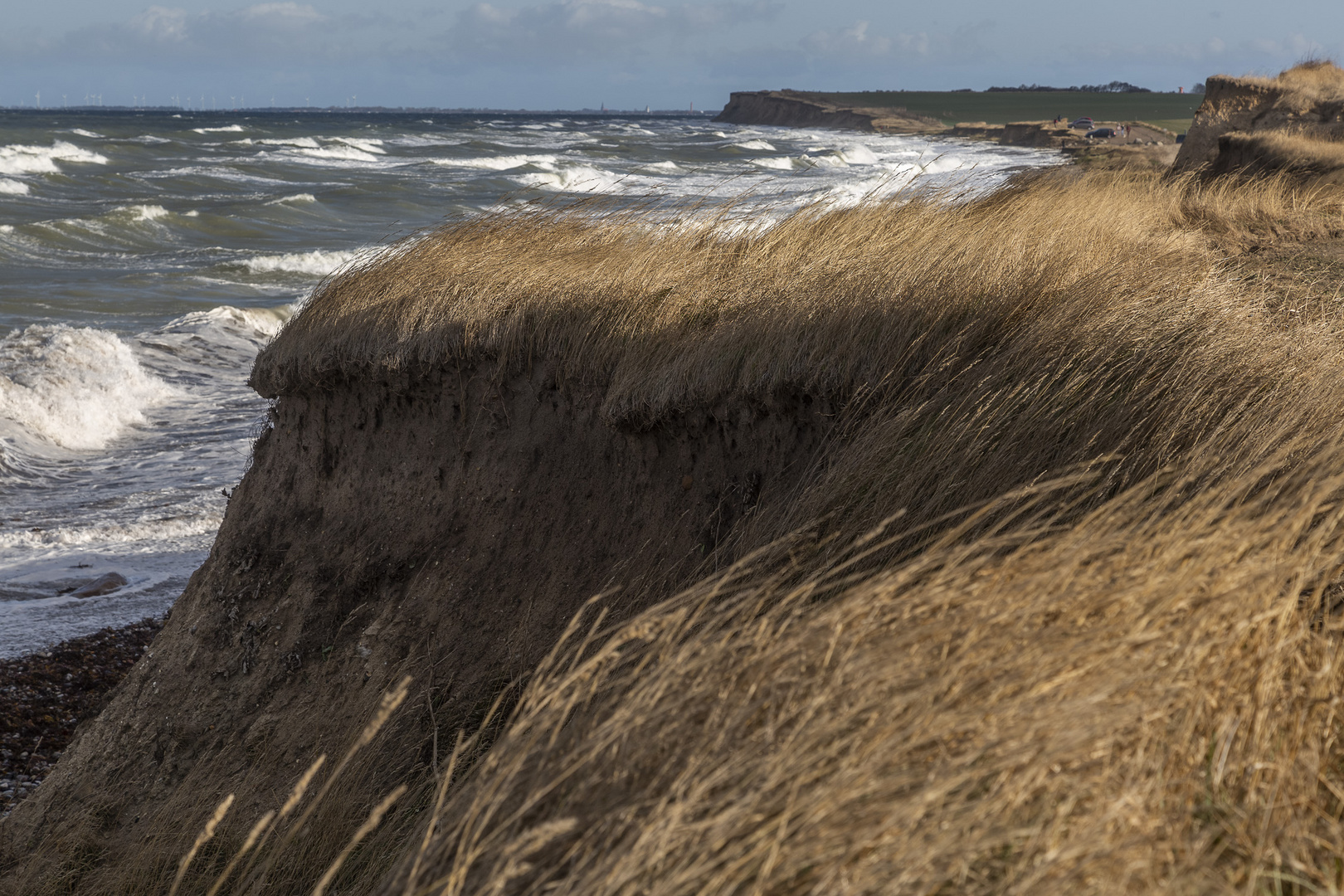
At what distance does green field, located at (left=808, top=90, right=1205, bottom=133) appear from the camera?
96.0m

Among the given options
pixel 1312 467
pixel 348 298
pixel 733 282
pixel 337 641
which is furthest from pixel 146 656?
pixel 1312 467

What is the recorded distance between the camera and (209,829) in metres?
1.96

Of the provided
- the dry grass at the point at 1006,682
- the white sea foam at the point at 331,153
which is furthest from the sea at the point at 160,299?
the dry grass at the point at 1006,682

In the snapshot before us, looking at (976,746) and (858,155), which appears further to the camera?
(858,155)

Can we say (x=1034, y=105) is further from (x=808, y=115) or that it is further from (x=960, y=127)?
(x=960, y=127)

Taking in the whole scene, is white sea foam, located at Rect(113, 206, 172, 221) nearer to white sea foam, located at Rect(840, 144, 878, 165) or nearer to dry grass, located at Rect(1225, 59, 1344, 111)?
dry grass, located at Rect(1225, 59, 1344, 111)

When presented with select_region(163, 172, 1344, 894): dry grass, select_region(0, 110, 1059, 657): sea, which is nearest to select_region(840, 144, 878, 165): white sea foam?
select_region(0, 110, 1059, 657): sea

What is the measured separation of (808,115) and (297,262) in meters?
109

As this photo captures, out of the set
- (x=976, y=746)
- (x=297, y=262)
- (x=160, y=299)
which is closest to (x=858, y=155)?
(x=297, y=262)

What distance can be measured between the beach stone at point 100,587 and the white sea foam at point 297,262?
15.6 metres

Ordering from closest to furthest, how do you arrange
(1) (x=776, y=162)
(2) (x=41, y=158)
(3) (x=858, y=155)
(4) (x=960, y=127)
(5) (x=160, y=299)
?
(5) (x=160, y=299) < (2) (x=41, y=158) < (1) (x=776, y=162) < (3) (x=858, y=155) < (4) (x=960, y=127)

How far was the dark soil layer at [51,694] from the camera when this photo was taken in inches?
259

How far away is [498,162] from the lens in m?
51.8

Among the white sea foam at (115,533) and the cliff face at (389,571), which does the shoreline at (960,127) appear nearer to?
the cliff face at (389,571)
